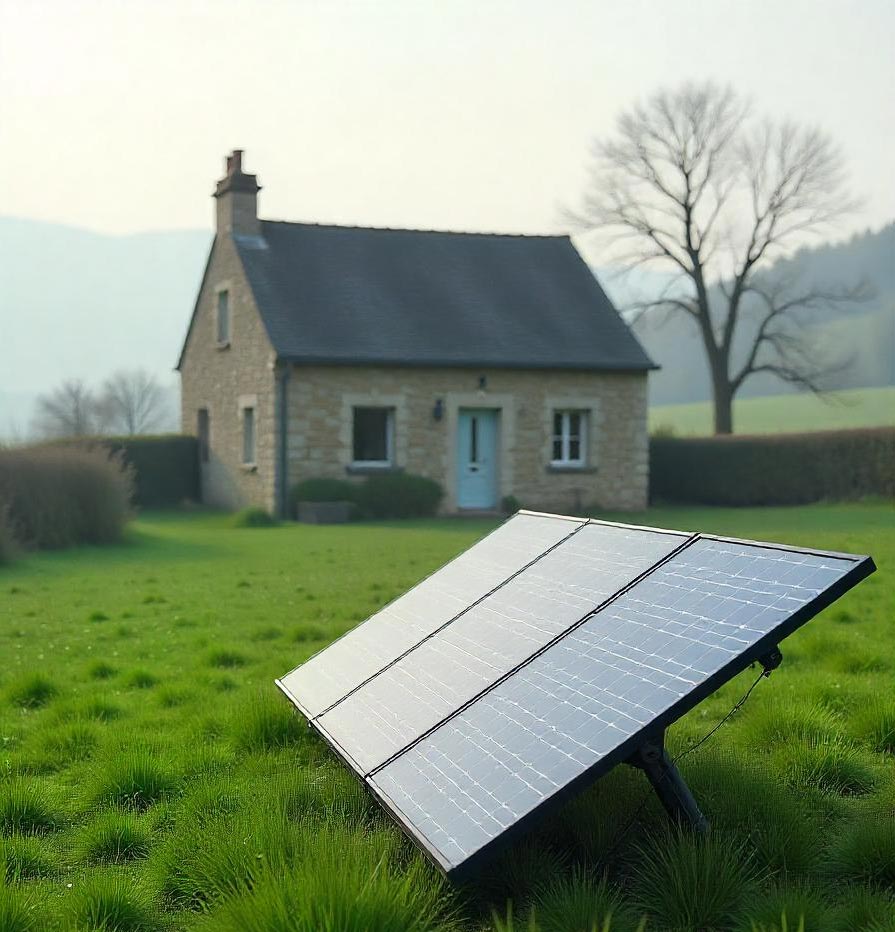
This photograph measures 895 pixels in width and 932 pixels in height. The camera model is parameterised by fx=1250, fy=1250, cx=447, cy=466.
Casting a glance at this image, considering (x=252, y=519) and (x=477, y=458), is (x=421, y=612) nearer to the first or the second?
(x=252, y=519)

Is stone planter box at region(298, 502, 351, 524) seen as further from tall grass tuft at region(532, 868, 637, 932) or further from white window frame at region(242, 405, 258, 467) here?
tall grass tuft at region(532, 868, 637, 932)

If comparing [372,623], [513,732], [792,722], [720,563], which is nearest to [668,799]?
[513,732]

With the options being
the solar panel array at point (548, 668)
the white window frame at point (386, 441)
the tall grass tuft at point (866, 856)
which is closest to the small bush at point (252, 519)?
the white window frame at point (386, 441)

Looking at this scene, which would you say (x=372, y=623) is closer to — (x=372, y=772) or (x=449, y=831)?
(x=372, y=772)

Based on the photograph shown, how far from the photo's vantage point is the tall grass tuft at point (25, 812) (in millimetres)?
5074

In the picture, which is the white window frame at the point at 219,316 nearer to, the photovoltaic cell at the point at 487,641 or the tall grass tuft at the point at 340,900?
the photovoltaic cell at the point at 487,641

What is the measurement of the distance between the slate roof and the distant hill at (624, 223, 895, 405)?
244 feet

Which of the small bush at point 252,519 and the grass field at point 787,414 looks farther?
the grass field at point 787,414

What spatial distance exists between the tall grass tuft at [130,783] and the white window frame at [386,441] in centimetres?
2086

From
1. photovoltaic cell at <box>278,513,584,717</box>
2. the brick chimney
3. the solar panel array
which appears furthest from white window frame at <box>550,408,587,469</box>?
the solar panel array

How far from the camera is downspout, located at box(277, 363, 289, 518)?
2555 centimetres

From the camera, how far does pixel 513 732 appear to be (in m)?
4.17

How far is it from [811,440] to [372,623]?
2500cm

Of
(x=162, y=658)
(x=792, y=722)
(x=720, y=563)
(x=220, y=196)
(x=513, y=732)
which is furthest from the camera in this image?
(x=220, y=196)
